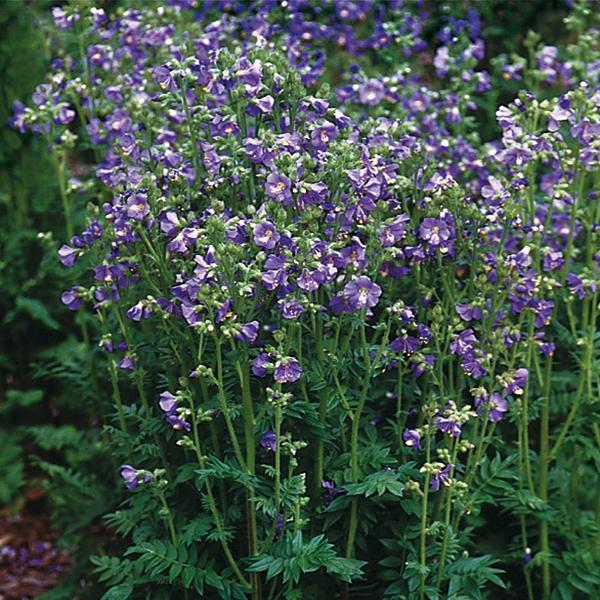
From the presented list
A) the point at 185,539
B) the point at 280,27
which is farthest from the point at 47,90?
the point at 185,539

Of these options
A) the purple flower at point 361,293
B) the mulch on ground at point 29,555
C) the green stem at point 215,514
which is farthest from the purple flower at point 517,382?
the mulch on ground at point 29,555

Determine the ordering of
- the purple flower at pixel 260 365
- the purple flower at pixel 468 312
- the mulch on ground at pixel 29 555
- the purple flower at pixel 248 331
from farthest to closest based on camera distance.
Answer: the mulch on ground at pixel 29 555, the purple flower at pixel 468 312, the purple flower at pixel 260 365, the purple flower at pixel 248 331

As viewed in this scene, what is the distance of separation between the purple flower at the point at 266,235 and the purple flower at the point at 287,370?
0.31 m

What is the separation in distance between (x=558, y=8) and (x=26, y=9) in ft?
11.1

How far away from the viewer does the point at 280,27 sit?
4.50m

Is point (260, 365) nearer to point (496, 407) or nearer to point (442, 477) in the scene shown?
point (442, 477)

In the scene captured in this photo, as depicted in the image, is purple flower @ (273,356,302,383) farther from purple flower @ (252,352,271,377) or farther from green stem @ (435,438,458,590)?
green stem @ (435,438,458,590)

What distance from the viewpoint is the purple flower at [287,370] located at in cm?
282

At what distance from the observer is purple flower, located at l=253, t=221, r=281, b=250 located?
278 centimetres

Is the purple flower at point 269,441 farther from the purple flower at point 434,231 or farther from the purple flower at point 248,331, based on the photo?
the purple flower at point 434,231

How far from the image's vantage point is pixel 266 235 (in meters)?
2.79

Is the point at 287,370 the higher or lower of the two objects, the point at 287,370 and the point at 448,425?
the higher

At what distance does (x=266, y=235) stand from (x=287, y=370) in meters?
0.37

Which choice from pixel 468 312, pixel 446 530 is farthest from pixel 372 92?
pixel 446 530
